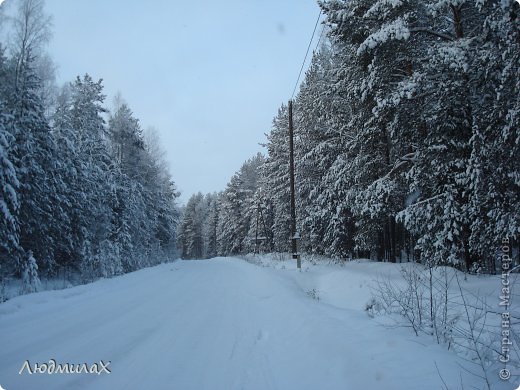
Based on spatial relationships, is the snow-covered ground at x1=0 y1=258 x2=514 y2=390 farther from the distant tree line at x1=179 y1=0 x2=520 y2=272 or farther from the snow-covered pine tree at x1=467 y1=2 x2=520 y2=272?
the distant tree line at x1=179 y1=0 x2=520 y2=272

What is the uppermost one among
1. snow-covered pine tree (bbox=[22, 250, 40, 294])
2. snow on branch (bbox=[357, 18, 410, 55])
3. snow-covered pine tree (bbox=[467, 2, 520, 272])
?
snow on branch (bbox=[357, 18, 410, 55])

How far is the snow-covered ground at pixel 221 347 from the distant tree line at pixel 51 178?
262 inches

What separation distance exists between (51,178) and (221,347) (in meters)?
14.1

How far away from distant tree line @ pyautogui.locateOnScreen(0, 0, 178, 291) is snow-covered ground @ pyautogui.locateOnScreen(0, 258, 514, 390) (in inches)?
262

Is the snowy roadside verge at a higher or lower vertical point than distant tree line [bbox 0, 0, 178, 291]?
lower

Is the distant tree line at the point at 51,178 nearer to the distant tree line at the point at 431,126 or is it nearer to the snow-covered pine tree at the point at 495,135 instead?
the distant tree line at the point at 431,126

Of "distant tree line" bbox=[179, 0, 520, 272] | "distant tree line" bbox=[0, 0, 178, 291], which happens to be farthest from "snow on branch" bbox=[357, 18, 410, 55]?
"distant tree line" bbox=[0, 0, 178, 291]

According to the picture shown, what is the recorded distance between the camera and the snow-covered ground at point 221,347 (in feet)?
11.3

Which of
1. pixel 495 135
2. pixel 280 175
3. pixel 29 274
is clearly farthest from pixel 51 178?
pixel 280 175

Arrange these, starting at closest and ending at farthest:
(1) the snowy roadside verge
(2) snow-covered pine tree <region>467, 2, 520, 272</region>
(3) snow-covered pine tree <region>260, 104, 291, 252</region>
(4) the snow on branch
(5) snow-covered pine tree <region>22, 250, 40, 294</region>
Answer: (1) the snowy roadside verge → (2) snow-covered pine tree <region>467, 2, 520, 272</region> → (4) the snow on branch → (5) snow-covered pine tree <region>22, 250, 40, 294</region> → (3) snow-covered pine tree <region>260, 104, 291, 252</region>

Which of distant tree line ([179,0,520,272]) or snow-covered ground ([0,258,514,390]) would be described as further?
distant tree line ([179,0,520,272])

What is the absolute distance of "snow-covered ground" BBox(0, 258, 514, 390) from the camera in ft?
11.3

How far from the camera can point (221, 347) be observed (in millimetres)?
4594

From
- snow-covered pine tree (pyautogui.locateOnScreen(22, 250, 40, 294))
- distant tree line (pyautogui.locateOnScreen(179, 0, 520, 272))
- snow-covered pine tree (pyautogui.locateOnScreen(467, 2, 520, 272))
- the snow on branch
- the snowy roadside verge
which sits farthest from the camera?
snow-covered pine tree (pyautogui.locateOnScreen(22, 250, 40, 294))
